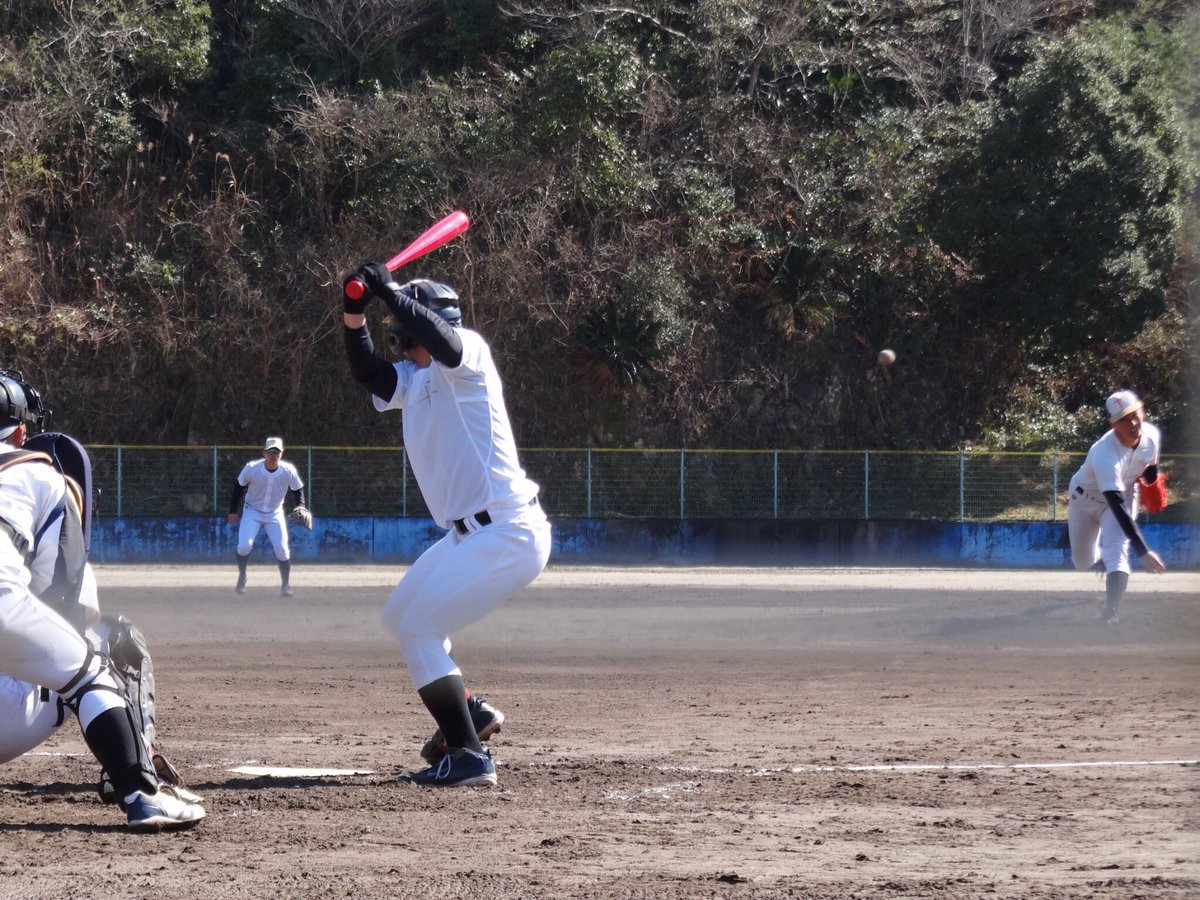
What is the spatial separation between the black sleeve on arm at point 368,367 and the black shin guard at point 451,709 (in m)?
1.32

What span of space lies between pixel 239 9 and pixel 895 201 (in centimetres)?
1686

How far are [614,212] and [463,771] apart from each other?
25491mm

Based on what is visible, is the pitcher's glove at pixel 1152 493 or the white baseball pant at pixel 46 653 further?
the pitcher's glove at pixel 1152 493

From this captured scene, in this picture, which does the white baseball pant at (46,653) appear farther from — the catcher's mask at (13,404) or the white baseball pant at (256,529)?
the white baseball pant at (256,529)

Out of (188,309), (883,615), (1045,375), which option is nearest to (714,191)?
(1045,375)

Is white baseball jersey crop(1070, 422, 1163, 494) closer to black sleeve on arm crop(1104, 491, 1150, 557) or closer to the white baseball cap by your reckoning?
black sleeve on arm crop(1104, 491, 1150, 557)

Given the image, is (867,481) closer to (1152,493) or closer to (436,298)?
(1152,493)

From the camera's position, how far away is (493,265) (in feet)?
95.4

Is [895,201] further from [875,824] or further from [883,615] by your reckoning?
[875,824]

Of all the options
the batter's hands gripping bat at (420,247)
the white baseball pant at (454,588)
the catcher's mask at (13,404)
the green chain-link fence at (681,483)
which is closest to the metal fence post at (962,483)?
the green chain-link fence at (681,483)

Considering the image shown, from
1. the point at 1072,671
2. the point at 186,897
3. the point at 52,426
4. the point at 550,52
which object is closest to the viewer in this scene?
the point at 186,897

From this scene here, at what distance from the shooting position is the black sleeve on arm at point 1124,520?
37.2ft

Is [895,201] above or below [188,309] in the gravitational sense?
above

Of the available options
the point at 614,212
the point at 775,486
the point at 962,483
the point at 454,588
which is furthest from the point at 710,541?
the point at 454,588
